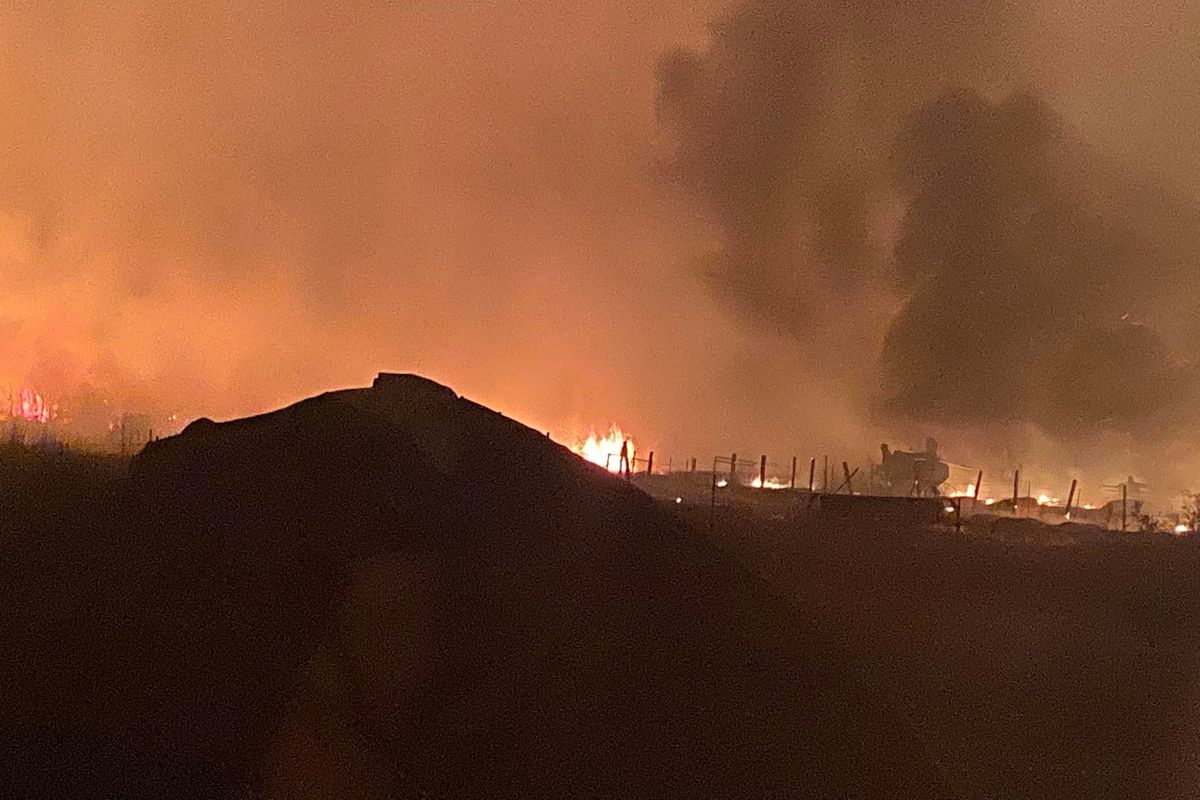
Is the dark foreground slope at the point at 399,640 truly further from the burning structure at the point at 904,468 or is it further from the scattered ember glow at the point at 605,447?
the burning structure at the point at 904,468

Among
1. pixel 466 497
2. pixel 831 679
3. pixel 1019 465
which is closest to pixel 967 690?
pixel 831 679

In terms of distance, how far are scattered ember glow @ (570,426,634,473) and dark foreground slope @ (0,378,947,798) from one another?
6517mm

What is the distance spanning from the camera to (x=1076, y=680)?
5.46 m

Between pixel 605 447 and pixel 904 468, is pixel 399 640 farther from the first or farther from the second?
pixel 904 468

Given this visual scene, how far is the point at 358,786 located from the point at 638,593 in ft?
4.08

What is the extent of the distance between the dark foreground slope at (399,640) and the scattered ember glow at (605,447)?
652 cm

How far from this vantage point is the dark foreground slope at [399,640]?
8.66ft

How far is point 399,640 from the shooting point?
9.27 feet

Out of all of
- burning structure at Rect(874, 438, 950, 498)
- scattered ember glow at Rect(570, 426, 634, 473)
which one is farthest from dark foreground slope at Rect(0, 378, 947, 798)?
burning structure at Rect(874, 438, 950, 498)

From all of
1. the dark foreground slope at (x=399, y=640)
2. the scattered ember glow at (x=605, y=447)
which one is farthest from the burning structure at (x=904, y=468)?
the dark foreground slope at (x=399, y=640)

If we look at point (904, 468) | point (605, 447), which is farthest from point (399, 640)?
point (904, 468)

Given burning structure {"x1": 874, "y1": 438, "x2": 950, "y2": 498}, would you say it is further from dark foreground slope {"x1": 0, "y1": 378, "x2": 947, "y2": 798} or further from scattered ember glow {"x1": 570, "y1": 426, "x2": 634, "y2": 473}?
dark foreground slope {"x1": 0, "y1": 378, "x2": 947, "y2": 798}

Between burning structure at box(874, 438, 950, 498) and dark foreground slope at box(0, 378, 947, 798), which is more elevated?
burning structure at box(874, 438, 950, 498)

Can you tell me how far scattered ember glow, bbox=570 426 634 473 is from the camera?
10890mm
